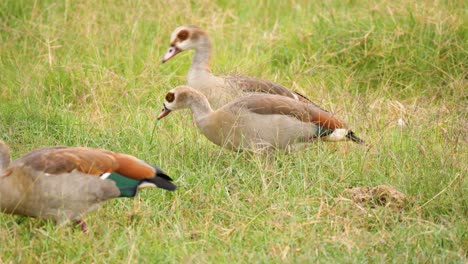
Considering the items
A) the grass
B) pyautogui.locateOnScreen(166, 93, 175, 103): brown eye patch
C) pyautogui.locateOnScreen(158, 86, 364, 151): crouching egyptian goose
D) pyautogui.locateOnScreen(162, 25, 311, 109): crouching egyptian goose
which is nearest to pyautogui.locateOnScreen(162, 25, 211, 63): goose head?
pyautogui.locateOnScreen(162, 25, 311, 109): crouching egyptian goose

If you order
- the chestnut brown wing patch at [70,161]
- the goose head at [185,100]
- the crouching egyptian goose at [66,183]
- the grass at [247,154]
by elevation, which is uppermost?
the chestnut brown wing patch at [70,161]

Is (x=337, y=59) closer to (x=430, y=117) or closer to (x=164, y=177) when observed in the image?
(x=430, y=117)

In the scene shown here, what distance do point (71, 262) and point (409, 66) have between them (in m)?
4.47

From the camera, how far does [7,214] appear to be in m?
5.29

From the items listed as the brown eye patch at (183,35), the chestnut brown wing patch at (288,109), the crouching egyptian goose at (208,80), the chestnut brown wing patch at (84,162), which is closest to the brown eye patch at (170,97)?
the chestnut brown wing patch at (288,109)

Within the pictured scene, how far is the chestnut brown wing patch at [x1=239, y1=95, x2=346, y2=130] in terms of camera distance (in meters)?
6.43

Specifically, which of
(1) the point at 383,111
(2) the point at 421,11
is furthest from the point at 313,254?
(2) the point at 421,11

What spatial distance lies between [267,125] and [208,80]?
58.5 inches

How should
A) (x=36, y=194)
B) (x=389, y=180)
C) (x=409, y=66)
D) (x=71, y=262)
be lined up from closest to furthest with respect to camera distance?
(x=71, y=262) → (x=36, y=194) → (x=389, y=180) → (x=409, y=66)

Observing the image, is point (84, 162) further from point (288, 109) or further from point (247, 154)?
point (288, 109)

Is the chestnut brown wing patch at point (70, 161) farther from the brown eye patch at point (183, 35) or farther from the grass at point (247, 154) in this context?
the brown eye patch at point (183, 35)

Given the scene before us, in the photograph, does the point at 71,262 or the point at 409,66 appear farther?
the point at 409,66

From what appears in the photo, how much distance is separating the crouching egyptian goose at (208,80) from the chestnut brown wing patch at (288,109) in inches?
25.5

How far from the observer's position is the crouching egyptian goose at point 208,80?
24.2 ft
